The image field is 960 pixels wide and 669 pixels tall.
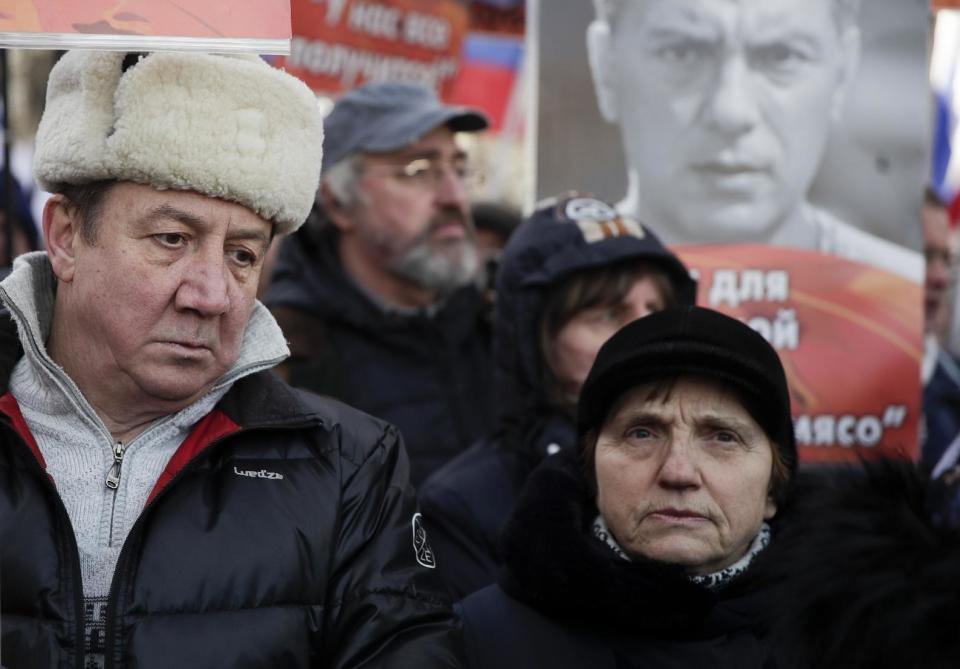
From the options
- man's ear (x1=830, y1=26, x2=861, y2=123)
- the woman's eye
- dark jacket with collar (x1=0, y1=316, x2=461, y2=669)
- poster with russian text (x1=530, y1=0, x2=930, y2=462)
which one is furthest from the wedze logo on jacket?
man's ear (x1=830, y1=26, x2=861, y2=123)

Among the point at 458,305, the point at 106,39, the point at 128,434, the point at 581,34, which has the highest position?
the point at 106,39

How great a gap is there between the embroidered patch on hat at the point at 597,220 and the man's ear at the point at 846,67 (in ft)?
2.62

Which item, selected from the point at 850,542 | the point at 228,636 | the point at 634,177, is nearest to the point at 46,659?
the point at 228,636

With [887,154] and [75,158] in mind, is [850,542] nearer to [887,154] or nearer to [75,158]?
[75,158]

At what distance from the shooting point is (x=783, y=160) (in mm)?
4406

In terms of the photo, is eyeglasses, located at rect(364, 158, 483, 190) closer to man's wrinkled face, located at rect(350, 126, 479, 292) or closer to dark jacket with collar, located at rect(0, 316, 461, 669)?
man's wrinkled face, located at rect(350, 126, 479, 292)

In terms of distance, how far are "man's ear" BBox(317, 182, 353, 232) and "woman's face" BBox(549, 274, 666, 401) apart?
1.63 metres

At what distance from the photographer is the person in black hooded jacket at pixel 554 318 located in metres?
3.84

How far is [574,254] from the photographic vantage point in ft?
12.8

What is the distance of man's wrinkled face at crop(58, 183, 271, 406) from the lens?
2748mm

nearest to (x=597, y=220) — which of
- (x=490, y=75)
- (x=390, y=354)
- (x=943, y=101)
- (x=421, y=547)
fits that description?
(x=390, y=354)

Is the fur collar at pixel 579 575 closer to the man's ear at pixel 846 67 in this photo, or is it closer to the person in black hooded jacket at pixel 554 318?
Result: the person in black hooded jacket at pixel 554 318

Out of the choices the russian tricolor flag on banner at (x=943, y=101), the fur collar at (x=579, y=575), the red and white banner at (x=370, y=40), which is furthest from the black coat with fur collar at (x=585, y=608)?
the russian tricolor flag on banner at (x=943, y=101)

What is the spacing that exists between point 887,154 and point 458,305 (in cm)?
152
